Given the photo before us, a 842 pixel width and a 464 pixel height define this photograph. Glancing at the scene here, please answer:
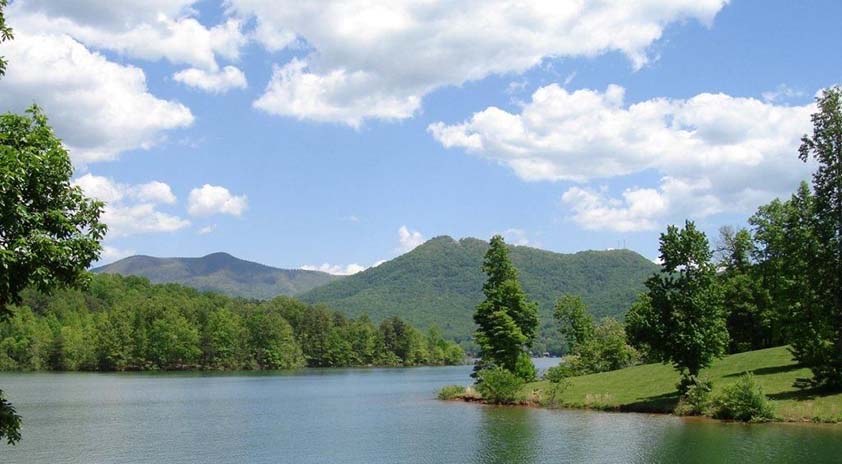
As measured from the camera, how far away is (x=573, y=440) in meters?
43.7

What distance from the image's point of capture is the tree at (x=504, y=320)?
260 ft

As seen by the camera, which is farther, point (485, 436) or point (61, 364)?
point (61, 364)

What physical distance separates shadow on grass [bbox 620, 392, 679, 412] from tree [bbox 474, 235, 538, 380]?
20625 mm

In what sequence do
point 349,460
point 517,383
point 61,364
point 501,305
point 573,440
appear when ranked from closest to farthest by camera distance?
point 349,460 < point 573,440 < point 517,383 < point 501,305 < point 61,364

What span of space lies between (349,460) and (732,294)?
199ft

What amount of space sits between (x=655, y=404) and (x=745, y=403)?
30.0 ft

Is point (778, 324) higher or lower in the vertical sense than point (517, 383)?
higher

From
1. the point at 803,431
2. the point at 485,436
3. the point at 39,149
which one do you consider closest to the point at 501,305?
the point at 485,436

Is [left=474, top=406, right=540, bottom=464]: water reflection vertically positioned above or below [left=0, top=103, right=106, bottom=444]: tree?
below

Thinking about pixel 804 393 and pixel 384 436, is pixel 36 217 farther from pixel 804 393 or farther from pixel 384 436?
pixel 804 393

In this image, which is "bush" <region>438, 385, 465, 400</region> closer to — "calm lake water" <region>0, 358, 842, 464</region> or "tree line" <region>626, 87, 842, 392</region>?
"calm lake water" <region>0, 358, 842, 464</region>

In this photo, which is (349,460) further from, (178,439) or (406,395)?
(406,395)

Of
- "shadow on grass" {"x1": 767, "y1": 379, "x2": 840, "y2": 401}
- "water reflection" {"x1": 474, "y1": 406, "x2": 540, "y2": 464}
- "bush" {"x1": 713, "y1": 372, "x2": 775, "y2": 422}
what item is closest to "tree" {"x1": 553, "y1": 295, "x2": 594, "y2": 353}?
"water reflection" {"x1": 474, "y1": 406, "x2": 540, "y2": 464}

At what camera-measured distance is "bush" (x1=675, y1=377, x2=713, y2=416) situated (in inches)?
2130
